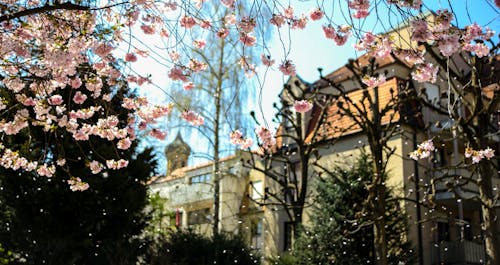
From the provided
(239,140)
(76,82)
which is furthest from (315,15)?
(239,140)

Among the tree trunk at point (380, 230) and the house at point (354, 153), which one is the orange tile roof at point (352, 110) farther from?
the tree trunk at point (380, 230)

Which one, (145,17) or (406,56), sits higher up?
(145,17)

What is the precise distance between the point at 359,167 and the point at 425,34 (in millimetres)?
9544

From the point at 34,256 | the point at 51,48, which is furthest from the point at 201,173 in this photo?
the point at 51,48

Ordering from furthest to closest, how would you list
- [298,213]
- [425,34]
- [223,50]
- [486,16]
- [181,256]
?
1. [223,50]
2. [298,213]
3. [181,256]
4. [486,16]
5. [425,34]

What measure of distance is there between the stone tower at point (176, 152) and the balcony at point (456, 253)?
26.8 feet

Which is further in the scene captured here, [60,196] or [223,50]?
[223,50]

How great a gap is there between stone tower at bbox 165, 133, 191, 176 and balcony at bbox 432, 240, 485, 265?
8.16m

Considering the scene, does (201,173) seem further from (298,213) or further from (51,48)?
(51,48)

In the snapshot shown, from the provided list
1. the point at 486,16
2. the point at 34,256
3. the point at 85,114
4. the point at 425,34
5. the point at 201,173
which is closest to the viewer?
the point at 425,34

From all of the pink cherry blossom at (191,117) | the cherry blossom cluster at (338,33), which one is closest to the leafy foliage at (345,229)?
the pink cherry blossom at (191,117)

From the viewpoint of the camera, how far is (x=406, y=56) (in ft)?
16.8

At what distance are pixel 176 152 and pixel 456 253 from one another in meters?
9.29

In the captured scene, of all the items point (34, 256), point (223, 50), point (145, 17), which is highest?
point (223, 50)
